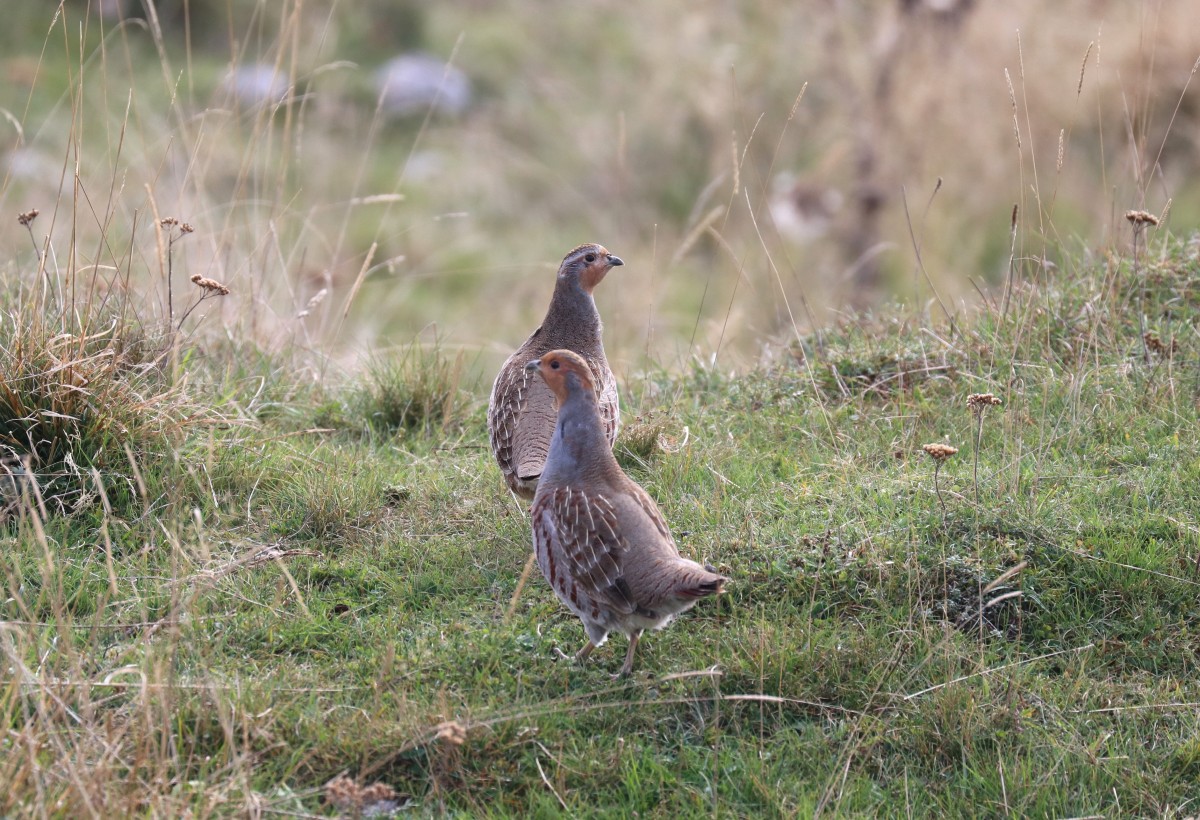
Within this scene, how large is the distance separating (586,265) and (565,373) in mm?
1375

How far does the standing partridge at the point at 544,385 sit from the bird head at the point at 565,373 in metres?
0.09

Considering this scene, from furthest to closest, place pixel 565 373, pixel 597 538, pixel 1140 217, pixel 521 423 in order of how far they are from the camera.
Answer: pixel 1140 217, pixel 521 423, pixel 565 373, pixel 597 538

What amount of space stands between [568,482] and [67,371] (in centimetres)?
194

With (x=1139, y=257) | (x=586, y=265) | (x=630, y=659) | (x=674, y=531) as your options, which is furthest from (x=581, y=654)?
(x=1139, y=257)

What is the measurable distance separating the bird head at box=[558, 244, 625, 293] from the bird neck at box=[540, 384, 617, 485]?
139 centimetres

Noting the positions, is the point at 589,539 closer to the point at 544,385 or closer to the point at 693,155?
the point at 544,385

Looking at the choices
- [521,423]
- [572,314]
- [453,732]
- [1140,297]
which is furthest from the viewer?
[1140,297]

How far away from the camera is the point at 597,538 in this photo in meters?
3.79

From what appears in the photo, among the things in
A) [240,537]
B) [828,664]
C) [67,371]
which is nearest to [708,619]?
[828,664]

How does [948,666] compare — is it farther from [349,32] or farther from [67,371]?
[349,32]

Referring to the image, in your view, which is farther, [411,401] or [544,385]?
[411,401]

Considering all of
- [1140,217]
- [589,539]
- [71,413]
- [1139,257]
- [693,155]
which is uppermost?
[1140,217]

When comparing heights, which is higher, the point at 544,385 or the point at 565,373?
the point at 565,373

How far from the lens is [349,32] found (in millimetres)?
16469
